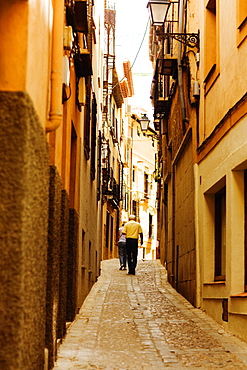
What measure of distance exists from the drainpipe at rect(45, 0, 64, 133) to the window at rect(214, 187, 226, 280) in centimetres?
588

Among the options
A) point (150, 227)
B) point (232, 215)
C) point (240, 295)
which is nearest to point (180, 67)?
point (232, 215)

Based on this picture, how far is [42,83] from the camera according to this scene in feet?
19.6

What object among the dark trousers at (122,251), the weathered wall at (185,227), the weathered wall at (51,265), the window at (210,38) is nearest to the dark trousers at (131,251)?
the dark trousers at (122,251)

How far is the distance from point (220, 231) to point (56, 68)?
647cm

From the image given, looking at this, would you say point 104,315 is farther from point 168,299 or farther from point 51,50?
point 51,50

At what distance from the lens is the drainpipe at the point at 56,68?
662 centimetres

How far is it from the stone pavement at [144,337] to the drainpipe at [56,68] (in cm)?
258

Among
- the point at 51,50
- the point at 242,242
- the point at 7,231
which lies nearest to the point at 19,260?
the point at 7,231

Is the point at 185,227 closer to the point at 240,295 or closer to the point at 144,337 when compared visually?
the point at 240,295

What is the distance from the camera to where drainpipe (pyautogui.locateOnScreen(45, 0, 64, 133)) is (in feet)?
21.7

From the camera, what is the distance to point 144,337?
9680 millimetres

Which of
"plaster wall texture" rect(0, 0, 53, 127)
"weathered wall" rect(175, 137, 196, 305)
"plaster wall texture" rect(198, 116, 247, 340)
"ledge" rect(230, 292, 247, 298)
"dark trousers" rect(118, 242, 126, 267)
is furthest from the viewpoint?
"dark trousers" rect(118, 242, 126, 267)

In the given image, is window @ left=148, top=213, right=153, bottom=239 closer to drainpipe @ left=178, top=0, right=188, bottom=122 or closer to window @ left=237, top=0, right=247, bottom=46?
drainpipe @ left=178, top=0, right=188, bottom=122

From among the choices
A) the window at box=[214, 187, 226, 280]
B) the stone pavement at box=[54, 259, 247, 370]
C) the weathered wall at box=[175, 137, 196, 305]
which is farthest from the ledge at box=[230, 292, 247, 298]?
the weathered wall at box=[175, 137, 196, 305]
